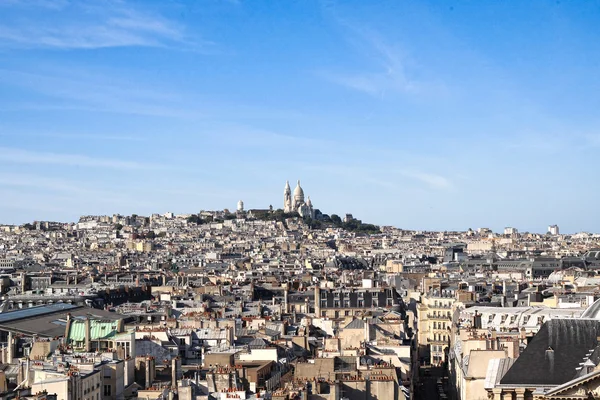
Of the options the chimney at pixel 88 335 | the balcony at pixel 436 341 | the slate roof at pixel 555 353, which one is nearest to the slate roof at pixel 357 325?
the chimney at pixel 88 335

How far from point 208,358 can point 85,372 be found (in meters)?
8.49

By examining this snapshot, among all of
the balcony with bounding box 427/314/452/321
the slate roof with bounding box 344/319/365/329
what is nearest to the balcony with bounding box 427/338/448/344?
the balcony with bounding box 427/314/452/321

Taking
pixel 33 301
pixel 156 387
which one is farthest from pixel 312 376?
pixel 33 301

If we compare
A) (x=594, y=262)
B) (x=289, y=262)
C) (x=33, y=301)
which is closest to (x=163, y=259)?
(x=289, y=262)

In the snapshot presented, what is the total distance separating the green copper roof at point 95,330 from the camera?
48.8 meters

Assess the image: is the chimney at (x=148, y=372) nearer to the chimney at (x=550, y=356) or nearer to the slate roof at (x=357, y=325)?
the chimney at (x=550, y=356)

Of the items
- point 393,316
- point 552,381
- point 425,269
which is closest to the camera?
point 552,381

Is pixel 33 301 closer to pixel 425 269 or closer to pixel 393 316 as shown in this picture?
pixel 393 316

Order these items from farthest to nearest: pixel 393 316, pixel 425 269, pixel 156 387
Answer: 1. pixel 425 269
2. pixel 393 316
3. pixel 156 387

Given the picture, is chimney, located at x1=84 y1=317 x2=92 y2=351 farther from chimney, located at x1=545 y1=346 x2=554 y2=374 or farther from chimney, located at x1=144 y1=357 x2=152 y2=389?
chimney, located at x1=545 y1=346 x2=554 y2=374

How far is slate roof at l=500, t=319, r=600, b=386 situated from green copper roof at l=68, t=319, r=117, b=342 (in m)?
21.9

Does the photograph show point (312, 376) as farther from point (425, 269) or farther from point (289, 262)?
point (289, 262)

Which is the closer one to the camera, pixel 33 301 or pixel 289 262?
pixel 33 301

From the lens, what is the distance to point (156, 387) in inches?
1511
